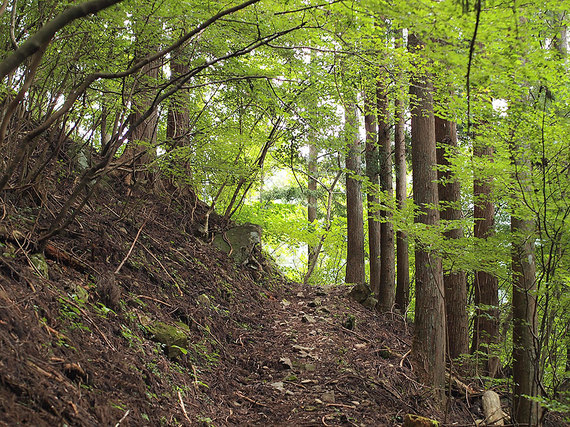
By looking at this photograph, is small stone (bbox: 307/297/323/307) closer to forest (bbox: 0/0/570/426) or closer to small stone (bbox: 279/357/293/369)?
forest (bbox: 0/0/570/426)

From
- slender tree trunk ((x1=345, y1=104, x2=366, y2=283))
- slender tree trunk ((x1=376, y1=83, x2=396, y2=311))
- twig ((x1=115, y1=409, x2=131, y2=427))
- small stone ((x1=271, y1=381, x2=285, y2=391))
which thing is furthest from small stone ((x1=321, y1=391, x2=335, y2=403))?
slender tree trunk ((x1=345, y1=104, x2=366, y2=283))

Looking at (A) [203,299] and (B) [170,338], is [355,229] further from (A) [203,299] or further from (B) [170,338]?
(B) [170,338]

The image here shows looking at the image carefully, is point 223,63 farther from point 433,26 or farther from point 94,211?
point 433,26

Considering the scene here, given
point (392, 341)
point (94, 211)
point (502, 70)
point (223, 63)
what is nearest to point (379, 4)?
point (502, 70)

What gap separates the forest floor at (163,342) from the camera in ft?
9.52

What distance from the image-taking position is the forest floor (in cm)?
290

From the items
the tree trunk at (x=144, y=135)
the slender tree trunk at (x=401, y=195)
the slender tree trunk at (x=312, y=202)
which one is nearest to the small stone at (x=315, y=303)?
the slender tree trunk at (x=401, y=195)

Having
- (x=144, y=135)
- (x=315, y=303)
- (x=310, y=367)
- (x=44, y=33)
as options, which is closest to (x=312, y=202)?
(x=315, y=303)

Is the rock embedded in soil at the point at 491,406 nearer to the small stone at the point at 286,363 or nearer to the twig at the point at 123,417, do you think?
the small stone at the point at 286,363

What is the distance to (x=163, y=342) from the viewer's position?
4.62m

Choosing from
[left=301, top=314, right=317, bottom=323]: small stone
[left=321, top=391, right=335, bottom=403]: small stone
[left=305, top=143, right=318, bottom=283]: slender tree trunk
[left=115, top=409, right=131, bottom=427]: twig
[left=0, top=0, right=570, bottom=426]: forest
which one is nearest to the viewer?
[left=115, top=409, right=131, bottom=427]: twig

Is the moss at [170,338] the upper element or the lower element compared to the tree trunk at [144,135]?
lower

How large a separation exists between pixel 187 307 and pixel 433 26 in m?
4.52

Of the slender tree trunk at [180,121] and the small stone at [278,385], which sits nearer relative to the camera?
the small stone at [278,385]
